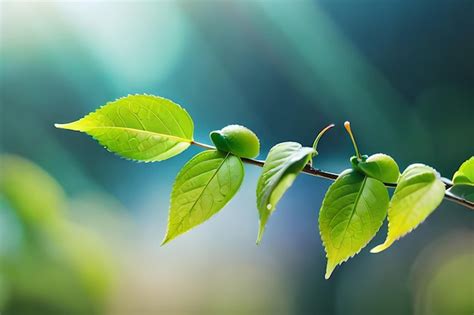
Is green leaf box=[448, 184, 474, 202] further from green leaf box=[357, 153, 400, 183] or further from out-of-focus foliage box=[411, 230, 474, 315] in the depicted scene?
out-of-focus foliage box=[411, 230, 474, 315]

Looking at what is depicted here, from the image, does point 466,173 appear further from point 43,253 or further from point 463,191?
point 43,253

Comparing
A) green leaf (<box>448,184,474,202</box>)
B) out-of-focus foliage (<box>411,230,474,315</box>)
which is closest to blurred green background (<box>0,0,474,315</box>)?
out-of-focus foliage (<box>411,230,474,315</box>)

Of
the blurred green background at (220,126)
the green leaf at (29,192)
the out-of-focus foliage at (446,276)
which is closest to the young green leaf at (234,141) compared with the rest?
the blurred green background at (220,126)

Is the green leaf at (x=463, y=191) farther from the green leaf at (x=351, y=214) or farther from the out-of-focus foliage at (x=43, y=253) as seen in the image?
the out-of-focus foliage at (x=43, y=253)

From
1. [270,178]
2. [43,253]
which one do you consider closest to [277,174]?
[270,178]

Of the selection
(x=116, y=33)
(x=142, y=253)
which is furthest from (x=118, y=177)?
(x=116, y=33)

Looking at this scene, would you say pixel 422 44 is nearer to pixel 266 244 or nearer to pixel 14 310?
pixel 266 244

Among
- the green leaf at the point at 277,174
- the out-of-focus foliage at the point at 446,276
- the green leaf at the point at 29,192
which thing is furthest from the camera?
the green leaf at the point at 29,192

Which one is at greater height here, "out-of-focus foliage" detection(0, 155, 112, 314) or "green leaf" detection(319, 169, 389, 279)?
"green leaf" detection(319, 169, 389, 279)
